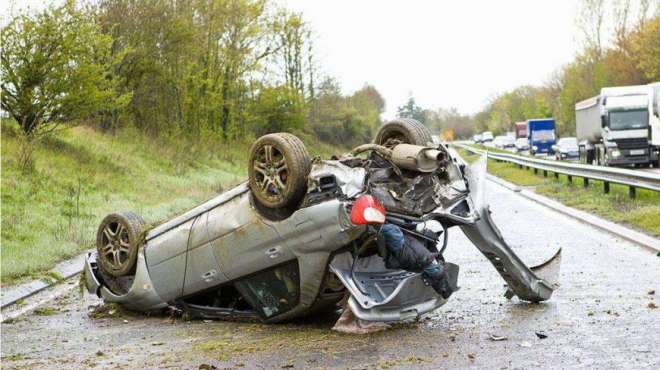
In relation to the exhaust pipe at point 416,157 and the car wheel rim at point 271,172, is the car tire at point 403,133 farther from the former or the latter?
the car wheel rim at point 271,172

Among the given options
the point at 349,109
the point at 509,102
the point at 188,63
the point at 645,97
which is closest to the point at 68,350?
the point at 645,97

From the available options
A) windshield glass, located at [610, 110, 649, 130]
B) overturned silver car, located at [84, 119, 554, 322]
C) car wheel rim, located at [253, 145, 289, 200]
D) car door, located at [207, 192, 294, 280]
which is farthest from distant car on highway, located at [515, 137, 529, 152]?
car wheel rim, located at [253, 145, 289, 200]

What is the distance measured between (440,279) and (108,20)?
A: 31183 mm

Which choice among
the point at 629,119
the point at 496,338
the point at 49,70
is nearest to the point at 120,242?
the point at 496,338

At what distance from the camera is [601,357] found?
17.3 ft

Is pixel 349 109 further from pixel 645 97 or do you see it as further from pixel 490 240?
pixel 490 240

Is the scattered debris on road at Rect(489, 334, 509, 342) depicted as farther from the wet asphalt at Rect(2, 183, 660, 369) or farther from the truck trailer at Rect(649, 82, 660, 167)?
the truck trailer at Rect(649, 82, 660, 167)

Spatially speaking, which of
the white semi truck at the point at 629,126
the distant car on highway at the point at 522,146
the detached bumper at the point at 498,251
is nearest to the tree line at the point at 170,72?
the detached bumper at the point at 498,251

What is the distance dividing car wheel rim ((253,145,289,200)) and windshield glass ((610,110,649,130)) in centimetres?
3094

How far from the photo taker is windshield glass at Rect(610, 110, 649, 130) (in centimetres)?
3519

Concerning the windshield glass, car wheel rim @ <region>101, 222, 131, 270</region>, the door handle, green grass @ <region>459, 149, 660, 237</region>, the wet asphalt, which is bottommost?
green grass @ <region>459, 149, 660, 237</region>

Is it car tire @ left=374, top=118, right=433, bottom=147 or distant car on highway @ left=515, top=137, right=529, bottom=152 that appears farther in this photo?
distant car on highway @ left=515, top=137, right=529, bottom=152

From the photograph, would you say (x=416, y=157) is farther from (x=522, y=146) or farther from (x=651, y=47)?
(x=522, y=146)

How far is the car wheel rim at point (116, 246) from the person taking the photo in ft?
27.1
